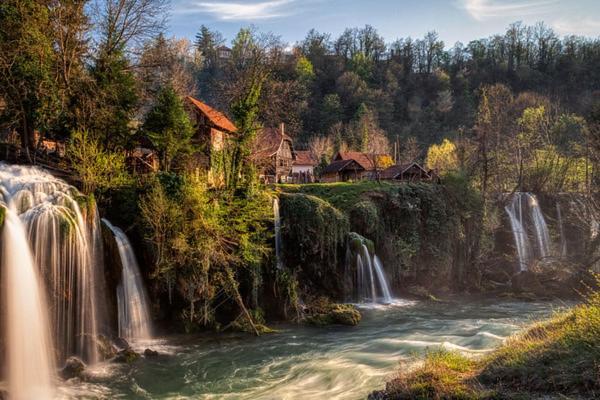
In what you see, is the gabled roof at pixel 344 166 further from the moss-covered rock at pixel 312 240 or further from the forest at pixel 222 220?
the moss-covered rock at pixel 312 240

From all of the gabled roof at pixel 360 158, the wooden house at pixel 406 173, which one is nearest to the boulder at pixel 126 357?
the wooden house at pixel 406 173

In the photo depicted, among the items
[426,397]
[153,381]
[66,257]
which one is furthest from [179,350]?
[426,397]

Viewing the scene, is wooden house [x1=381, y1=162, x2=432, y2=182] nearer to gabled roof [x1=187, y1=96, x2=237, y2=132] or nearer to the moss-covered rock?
gabled roof [x1=187, y1=96, x2=237, y2=132]

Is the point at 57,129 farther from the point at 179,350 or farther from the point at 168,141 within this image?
the point at 179,350

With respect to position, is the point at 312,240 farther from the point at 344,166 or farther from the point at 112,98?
the point at 344,166

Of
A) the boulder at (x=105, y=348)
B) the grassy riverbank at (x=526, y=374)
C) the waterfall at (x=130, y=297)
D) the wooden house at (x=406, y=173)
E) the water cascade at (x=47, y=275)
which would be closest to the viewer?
the grassy riverbank at (x=526, y=374)

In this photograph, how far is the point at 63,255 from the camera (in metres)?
13.3

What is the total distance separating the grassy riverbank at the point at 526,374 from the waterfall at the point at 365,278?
42.9 feet

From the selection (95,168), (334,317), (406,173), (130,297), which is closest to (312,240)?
(334,317)

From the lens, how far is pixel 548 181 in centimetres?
3741

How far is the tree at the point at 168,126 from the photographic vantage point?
70.8 feet

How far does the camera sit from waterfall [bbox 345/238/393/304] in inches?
878

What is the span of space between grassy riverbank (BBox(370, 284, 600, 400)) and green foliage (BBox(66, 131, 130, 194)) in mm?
12941

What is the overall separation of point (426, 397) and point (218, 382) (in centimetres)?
660
